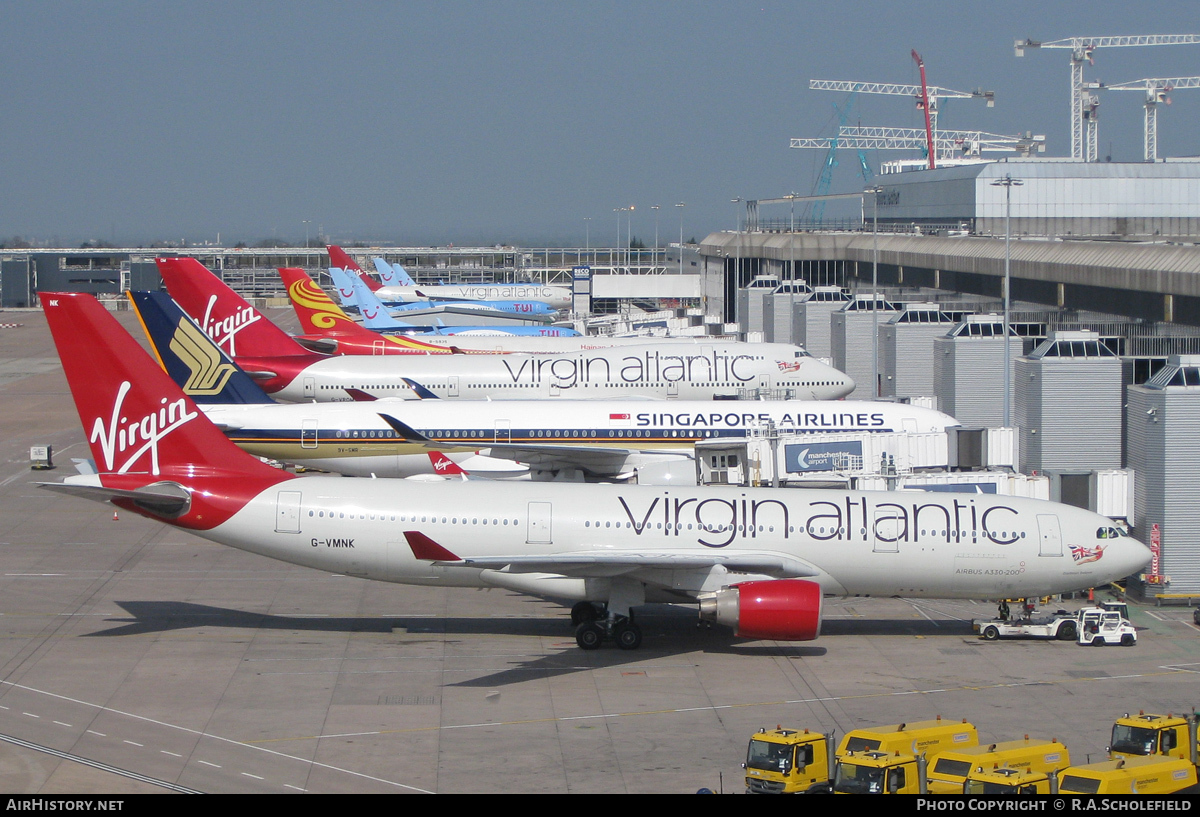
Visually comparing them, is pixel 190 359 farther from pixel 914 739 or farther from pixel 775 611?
pixel 914 739

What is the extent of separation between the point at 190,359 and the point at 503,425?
12.2m

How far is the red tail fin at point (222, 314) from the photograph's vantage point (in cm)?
5809

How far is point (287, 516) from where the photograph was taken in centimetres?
2905

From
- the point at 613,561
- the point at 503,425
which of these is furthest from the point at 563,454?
the point at 613,561

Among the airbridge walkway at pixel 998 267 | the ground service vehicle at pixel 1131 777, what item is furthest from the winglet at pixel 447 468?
the airbridge walkway at pixel 998 267

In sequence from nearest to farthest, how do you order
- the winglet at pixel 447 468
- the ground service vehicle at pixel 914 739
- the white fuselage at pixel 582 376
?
the ground service vehicle at pixel 914 739
the winglet at pixel 447 468
the white fuselage at pixel 582 376

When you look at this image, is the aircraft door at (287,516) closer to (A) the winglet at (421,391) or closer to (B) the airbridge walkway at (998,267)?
(A) the winglet at (421,391)

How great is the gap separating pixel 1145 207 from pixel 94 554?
76.4 m

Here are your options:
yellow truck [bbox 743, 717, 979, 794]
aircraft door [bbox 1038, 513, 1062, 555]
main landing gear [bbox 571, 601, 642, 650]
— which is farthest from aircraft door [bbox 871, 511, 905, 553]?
yellow truck [bbox 743, 717, 979, 794]

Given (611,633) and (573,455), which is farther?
(573,455)

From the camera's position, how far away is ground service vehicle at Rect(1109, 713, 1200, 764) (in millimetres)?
19781

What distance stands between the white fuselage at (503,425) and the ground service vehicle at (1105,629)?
585 inches

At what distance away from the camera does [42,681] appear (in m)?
25.9
